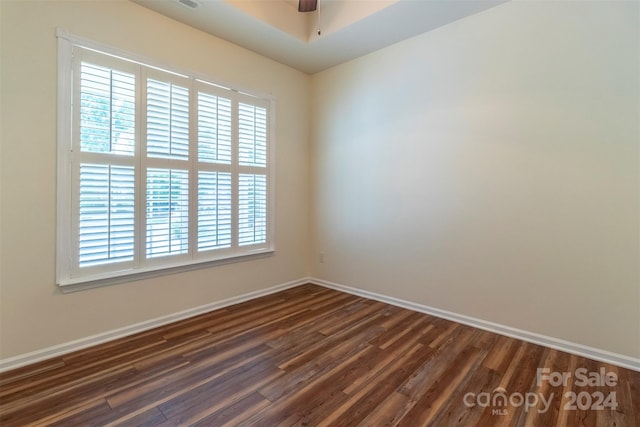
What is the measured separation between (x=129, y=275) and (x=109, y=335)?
1.67ft

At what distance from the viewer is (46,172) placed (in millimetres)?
2240

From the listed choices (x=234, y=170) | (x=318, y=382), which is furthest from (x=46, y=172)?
(x=318, y=382)

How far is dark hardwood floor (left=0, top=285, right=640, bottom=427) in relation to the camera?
169 cm

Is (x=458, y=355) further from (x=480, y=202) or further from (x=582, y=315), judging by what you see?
(x=480, y=202)

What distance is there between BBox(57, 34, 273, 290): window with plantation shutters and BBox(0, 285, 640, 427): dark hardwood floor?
765 mm

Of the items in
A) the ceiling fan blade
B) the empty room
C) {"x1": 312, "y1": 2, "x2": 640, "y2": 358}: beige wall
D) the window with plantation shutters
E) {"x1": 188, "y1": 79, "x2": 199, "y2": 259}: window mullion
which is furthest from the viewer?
{"x1": 188, "y1": 79, "x2": 199, "y2": 259}: window mullion

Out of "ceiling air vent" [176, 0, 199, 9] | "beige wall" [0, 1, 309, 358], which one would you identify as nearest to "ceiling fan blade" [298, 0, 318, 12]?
"ceiling air vent" [176, 0, 199, 9]

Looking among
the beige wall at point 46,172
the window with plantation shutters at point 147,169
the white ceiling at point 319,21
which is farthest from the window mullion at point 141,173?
the white ceiling at point 319,21

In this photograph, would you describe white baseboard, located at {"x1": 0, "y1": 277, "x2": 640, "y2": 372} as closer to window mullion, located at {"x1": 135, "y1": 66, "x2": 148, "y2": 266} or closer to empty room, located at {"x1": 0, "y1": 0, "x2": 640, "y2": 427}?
empty room, located at {"x1": 0, "y1": 0, "x2": 640, "y2": 427}

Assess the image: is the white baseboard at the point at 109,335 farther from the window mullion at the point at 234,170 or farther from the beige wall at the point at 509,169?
the beige wall at the point at 509,169

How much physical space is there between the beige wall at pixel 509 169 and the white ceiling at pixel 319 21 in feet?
0.66

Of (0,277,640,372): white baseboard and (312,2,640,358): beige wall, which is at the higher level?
(312,2,640,358): beige wall

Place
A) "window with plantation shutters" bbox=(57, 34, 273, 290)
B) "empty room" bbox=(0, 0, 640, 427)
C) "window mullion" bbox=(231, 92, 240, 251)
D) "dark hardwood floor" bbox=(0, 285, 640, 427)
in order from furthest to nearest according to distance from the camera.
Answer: "window mullion" bbox=(231, 92, 240, 251) → "window with plantation shutters" bbox=(57, 34, 273, 290) → "empty room" bbox=(0, 0, 640, 427) → "dark hardwood floor" bbox=(0, 285, 640, 427)

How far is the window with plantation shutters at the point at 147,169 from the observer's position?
2350mm
